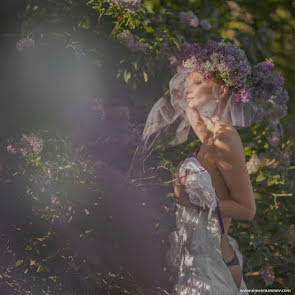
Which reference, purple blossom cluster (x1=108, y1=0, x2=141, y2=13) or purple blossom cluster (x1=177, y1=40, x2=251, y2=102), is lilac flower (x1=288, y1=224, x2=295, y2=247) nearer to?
purple blossom cluster (x1=177, y1=40, x2=251, y2=102)

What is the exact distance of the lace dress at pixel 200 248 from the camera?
1880mm

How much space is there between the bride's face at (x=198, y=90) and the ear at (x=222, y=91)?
0.04 metres

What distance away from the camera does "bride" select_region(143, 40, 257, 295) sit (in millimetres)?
1877

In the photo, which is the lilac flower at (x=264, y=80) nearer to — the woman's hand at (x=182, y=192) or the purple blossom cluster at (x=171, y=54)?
the woman's hand at (x=182, y=192)

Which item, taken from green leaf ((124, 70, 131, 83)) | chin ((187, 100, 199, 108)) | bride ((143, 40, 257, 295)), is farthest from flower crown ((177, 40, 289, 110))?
green leaf ((124, 70, 131, 83))

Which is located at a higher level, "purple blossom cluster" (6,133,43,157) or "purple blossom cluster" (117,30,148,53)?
"purple blossom cluster" (117,30,148,53)

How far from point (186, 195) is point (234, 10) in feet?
9.70

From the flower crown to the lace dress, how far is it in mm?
468

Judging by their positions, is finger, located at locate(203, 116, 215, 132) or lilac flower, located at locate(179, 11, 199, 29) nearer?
finger, located at locate(203, 116, 215, 132)

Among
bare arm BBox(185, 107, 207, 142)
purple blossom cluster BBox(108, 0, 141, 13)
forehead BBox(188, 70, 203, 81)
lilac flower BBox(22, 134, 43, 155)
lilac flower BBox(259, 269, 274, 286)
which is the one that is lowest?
lilac flower BBox(259, 269, 274, 286)

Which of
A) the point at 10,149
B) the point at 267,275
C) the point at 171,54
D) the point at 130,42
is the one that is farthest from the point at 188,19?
the point at 267,275

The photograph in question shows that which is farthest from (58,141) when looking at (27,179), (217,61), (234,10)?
(234,10)

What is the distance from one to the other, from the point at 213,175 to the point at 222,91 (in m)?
0.47

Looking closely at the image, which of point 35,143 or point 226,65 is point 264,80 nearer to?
point 226,65
